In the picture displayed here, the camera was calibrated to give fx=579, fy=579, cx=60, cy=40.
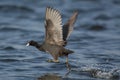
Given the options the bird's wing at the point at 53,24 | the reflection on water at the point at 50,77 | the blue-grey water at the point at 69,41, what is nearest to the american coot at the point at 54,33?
the bird's wing at the point at 53,24

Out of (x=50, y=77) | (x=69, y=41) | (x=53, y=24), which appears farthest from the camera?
(x=69, y=41)

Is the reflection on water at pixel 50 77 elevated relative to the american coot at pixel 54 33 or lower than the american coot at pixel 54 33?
lower

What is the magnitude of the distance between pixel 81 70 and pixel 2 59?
2.27m

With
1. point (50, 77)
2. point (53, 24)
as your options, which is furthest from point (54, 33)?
point (50, 77)

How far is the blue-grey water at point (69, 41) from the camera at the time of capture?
12.4 metres

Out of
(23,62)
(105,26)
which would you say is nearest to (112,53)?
(23,62)

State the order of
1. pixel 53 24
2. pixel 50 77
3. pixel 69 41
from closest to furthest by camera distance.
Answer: pixel 53 24 < pixel 50 77 < pixel 69 41

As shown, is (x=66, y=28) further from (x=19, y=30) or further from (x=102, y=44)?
(x=19, y=30)

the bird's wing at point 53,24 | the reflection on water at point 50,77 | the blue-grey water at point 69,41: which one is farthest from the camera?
the blue-grey water at point 69,41

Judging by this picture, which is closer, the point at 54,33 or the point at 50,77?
the point at 54,33

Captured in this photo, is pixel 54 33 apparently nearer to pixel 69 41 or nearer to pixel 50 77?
pixel 50 77

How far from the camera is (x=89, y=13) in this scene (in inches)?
826

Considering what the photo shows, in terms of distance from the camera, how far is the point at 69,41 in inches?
661

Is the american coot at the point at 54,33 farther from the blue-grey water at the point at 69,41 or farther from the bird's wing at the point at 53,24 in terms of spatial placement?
the blue-grey water at the point at 69,41
